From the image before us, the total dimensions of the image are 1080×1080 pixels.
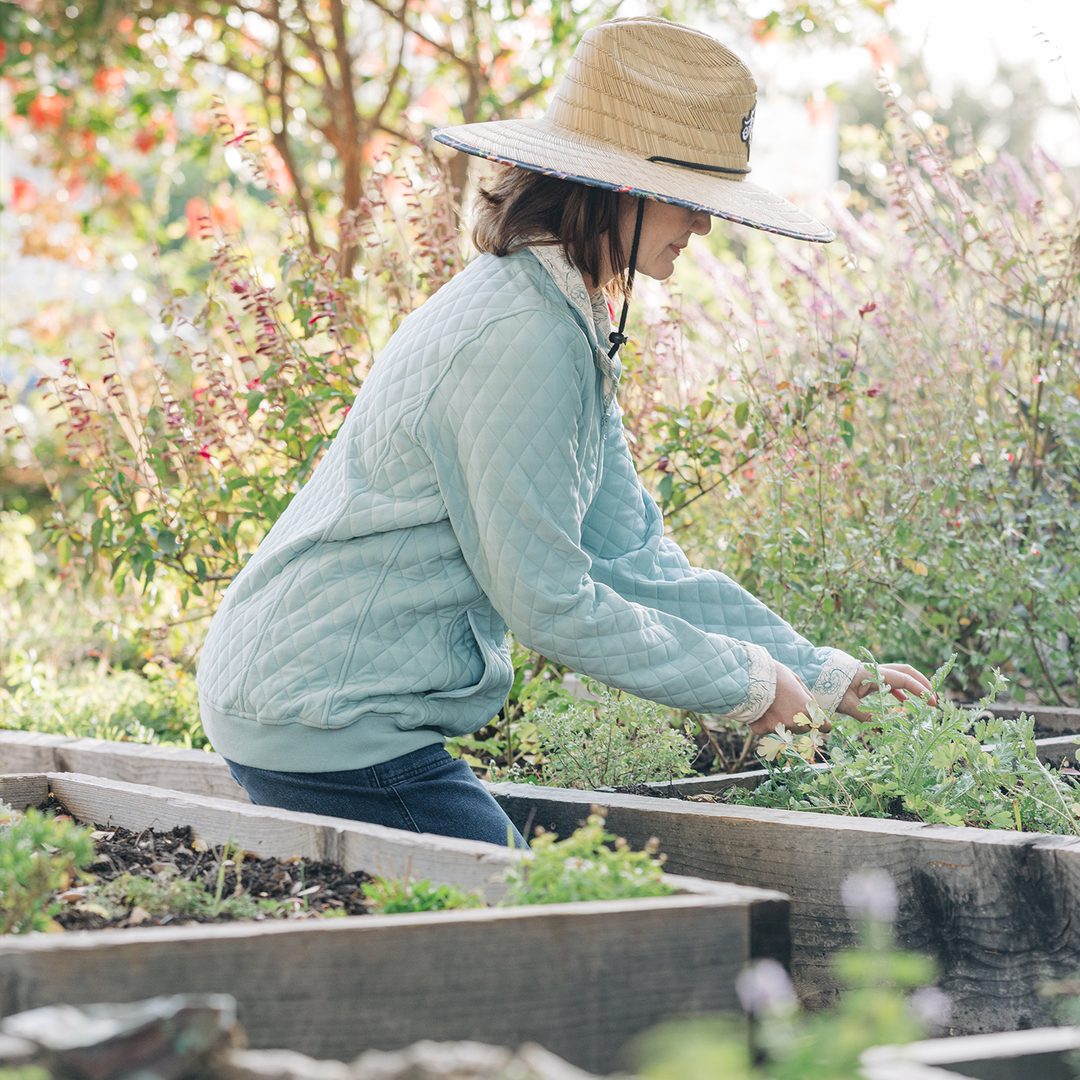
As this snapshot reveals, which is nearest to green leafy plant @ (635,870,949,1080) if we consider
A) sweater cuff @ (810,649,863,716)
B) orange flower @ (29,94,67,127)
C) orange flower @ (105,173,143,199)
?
sweater cuff @ (810,649,863,716)

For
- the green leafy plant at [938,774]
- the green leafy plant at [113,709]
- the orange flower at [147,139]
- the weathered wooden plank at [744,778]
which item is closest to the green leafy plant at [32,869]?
the green leafy plant at [938,774]

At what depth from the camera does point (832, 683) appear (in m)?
2.09

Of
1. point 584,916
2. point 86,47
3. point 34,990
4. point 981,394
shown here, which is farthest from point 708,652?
point 86,47

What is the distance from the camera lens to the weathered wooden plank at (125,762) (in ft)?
8.64

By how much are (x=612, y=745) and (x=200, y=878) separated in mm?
973

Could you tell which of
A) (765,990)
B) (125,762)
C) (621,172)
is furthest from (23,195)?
(765,990)

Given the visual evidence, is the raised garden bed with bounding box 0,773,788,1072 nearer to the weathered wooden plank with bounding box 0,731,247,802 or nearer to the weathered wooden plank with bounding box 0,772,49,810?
the weathered wooden plank with bounding box 0,772,49,810

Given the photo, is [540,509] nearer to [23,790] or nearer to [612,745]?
[612,745]

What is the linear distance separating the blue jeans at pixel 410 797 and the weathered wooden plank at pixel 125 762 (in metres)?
0.67

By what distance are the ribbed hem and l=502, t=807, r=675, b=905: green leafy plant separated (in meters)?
0.48

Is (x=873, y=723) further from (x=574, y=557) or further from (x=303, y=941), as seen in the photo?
(x=303, y=941)

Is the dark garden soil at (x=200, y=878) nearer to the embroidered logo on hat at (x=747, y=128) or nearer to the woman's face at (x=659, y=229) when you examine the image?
the woman's face at (x=659, y=229)

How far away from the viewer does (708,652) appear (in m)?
1.87

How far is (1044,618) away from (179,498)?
8.11 ft
